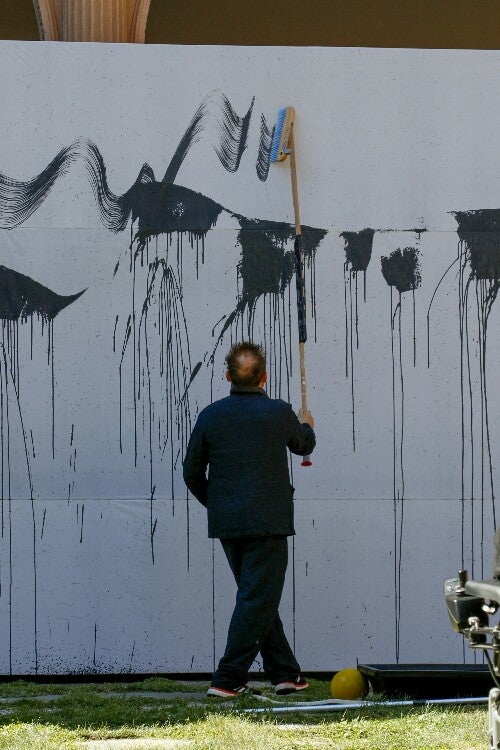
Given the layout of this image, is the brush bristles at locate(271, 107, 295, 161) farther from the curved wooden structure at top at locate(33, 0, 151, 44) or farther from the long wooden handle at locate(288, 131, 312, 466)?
the curved wooden structure at top at locate(33, 0, 151, 44)

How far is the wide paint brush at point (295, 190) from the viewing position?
6137 millimetres

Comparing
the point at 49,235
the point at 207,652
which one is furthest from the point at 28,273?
the point at 207,652

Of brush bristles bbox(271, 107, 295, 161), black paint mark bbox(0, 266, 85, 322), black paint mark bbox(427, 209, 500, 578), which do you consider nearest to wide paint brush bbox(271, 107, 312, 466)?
brush bristles bbox(271, 107, 295, 161)

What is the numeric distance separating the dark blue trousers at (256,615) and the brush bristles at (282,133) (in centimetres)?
196

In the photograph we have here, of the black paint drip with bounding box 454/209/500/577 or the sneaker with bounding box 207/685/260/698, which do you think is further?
the black paint drip with bounding box 454/209/500/577

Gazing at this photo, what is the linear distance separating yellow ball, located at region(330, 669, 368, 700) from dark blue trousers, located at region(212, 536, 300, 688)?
0.25 metres

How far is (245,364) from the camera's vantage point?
17.8 feet

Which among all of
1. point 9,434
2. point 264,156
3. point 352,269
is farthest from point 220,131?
point 9,434

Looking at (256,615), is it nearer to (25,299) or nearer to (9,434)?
(9,434)

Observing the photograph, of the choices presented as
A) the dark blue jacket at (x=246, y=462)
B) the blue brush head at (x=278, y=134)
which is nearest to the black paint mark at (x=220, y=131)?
the blue brush head at (x=278, y=134)

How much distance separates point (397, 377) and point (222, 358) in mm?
868

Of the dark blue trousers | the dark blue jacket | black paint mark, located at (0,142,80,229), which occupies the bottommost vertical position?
the dark blue trousers

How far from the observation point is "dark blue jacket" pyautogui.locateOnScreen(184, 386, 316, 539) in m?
5.26

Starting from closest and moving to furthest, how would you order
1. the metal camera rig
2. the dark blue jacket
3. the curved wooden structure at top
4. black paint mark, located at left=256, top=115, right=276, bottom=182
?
A: the metal camera rig < the dark blue jacket < black paint mark, located at left=256, top=115, right=276, bottom=182 < the curved wooden structure at top
